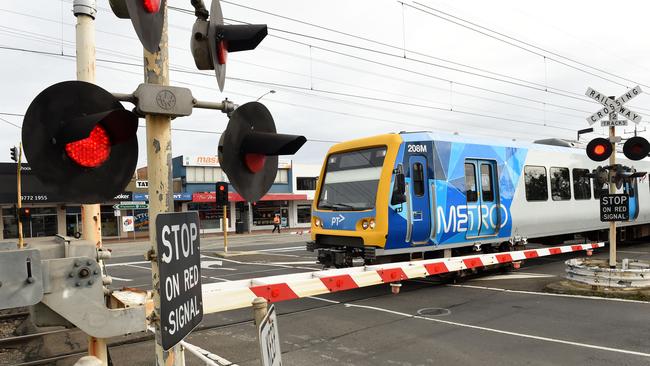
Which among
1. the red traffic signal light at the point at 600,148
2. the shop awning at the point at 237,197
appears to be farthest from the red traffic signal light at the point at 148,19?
the shop awning at the point at 237,197

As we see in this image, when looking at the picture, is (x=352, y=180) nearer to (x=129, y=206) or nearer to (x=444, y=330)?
(x=444, y=330)

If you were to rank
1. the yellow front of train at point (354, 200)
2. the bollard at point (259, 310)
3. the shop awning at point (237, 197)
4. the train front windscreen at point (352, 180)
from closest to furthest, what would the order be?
1. the bollard at point (259, 310)
2. the yellow front of train at point (354, 200)
3. the train front windscreen at point (352, 180)
4. the shop awning at point (237, 197)

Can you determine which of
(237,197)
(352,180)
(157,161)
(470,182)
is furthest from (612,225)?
(237,197)

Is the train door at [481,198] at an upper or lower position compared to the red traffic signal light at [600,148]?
lower

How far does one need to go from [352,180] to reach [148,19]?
27.1 feet

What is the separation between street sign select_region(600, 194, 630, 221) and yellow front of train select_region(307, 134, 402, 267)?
4.64 m

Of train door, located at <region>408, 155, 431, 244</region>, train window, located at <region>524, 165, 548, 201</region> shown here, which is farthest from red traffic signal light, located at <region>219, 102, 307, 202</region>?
train window, located at <region>524, 165, 548, 201</region>

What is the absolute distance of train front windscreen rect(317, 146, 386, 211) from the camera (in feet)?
32.0

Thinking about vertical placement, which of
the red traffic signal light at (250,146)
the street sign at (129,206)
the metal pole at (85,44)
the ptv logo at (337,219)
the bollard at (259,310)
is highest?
the metal pole at (85,44)

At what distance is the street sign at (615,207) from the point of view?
30.7 feet

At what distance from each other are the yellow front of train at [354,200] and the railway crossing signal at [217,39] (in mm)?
6824

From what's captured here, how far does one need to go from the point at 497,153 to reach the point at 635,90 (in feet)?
10.4

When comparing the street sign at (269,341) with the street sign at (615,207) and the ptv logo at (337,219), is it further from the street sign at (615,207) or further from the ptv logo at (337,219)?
the street sign at (615,207)

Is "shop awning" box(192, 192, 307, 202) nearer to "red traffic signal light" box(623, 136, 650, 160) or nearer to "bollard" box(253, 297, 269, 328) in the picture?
"red traffic signal light" box(623, 136, 650, 160)
